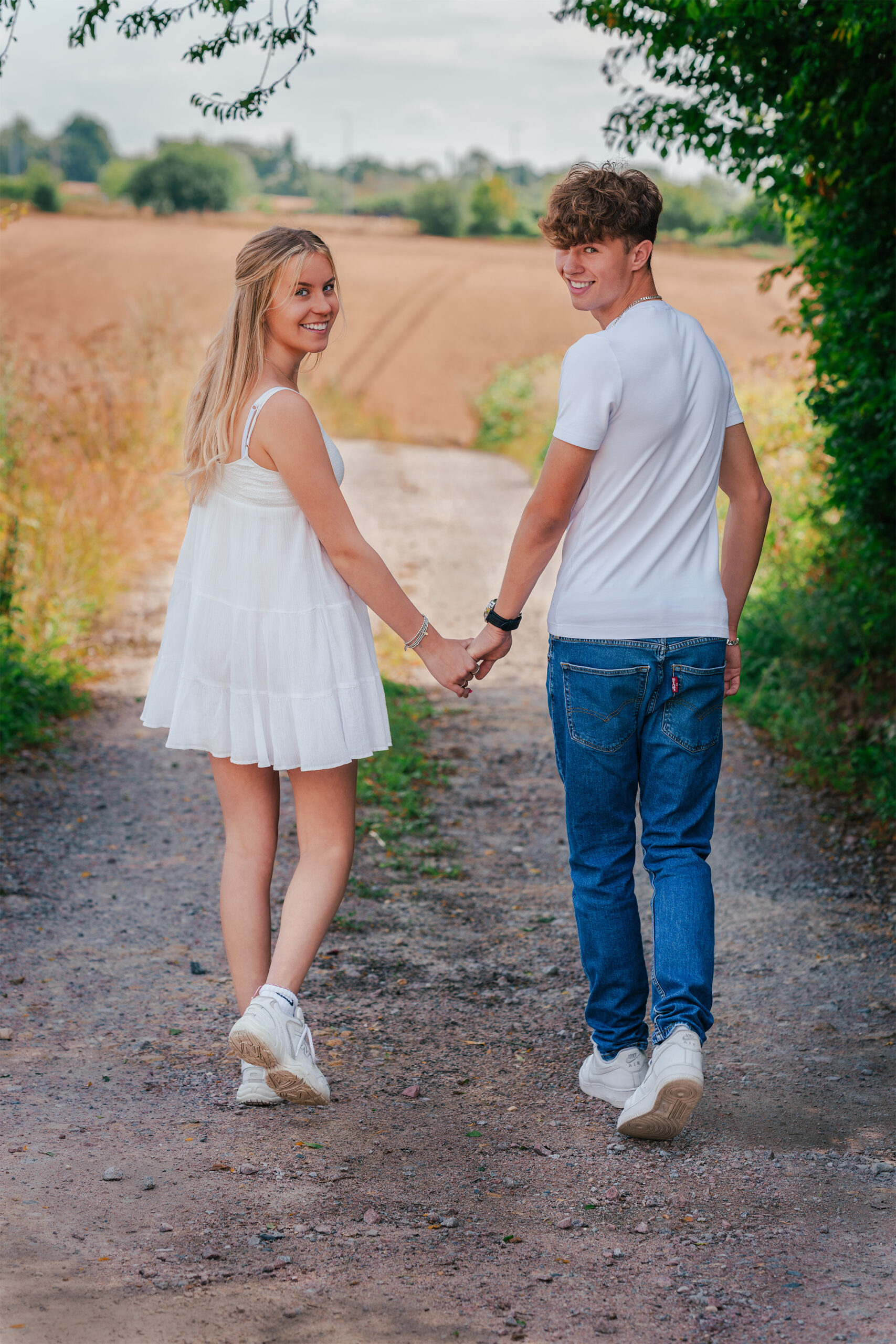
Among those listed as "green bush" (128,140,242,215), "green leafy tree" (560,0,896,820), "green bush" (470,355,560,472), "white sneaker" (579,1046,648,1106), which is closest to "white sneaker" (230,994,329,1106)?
"white sneaker" (579,1046,648,1106)

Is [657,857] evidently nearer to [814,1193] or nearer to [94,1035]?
[814,1193]

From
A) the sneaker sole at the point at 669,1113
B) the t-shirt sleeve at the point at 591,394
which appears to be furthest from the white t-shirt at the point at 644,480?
the sneaker sole at the point at 669,1113

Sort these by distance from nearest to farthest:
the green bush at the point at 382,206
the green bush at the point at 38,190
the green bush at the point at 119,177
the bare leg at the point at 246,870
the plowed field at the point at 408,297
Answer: the bare leg at the point at 246,870 < the plowed field at the point at 408,297 < the green bush at the point at 38,190 < the green bush at the point at 119,177 < the green bush at the point at 382,206

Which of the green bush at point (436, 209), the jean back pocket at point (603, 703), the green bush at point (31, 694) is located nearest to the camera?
the jean back pocket at point (603, 703)

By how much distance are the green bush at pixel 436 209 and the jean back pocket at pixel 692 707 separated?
52972mm

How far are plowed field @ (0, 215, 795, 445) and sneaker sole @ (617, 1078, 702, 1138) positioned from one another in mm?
21229

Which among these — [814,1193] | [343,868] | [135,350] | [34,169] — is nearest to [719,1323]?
[814,1193]

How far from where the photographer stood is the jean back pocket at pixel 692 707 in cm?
293

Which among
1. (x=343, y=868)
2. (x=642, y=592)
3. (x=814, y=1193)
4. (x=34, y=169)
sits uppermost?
(x=34, y=169)

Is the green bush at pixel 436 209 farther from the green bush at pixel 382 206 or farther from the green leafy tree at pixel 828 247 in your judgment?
the green leafy tree at pixel 828 247

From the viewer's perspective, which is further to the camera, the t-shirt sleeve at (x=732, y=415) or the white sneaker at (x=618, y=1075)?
the white sneaker at (x=618, y=1075)

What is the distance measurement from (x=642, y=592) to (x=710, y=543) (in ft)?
0.75

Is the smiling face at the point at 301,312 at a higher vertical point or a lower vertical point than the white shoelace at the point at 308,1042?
higher

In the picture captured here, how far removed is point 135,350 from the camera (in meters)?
12.5
